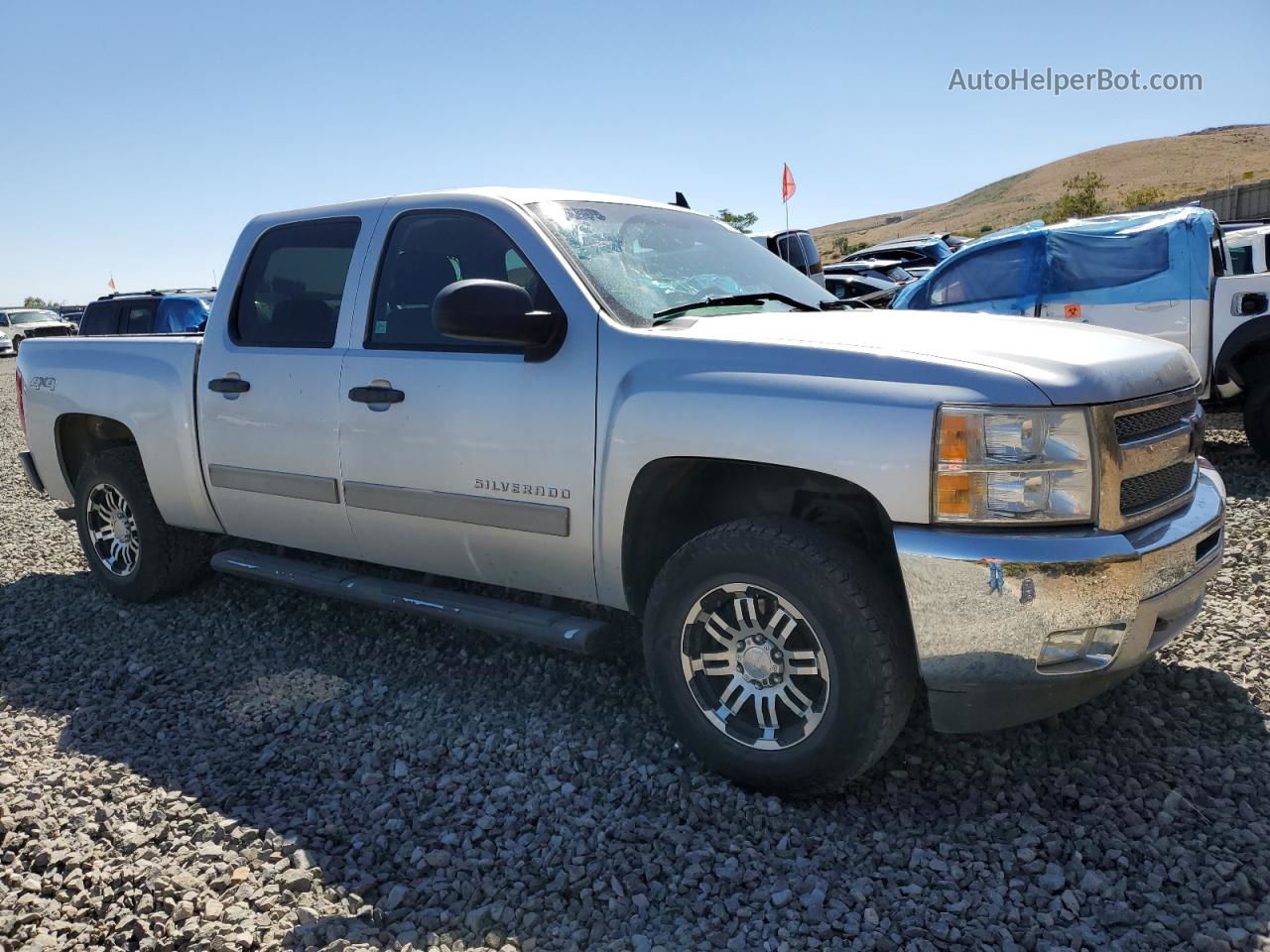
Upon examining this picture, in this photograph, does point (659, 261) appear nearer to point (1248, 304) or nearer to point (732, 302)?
point (732, 302)

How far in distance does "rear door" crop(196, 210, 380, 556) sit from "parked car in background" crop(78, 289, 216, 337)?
10467mm

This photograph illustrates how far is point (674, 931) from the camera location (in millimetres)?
2545

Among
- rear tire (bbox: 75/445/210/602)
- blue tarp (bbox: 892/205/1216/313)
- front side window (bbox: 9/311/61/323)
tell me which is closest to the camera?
rear tire (bbox: 75/445/210/602)

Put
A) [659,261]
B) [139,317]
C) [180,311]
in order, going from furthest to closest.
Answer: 1. [139,317]
2. [180,311]
3. [659,261]

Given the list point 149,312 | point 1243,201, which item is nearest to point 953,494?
point 149,312

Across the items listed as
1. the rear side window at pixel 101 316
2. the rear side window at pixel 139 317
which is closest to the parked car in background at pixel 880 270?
the rear side window at pixel 139 317

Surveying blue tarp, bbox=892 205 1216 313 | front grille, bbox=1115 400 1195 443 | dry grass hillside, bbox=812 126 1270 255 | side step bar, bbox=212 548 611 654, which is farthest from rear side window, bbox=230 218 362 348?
dry grass hillside, bbox=812 126 1270 255

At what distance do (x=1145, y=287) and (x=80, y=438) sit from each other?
7.51 meters

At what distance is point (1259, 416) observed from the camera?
7266 millimetres

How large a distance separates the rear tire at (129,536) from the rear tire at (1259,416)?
716 centimetres

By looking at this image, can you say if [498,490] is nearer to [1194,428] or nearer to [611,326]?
[611,326]

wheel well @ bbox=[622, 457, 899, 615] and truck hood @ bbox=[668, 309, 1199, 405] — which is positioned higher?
truck hood @ bbox=[668, 309, 1199, 405]

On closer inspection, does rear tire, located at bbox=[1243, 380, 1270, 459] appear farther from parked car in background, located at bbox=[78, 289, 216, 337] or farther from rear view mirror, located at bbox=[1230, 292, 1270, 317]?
parked car in background, located at bbox=[78, 289, 216, 337]

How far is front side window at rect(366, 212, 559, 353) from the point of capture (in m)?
3.76
